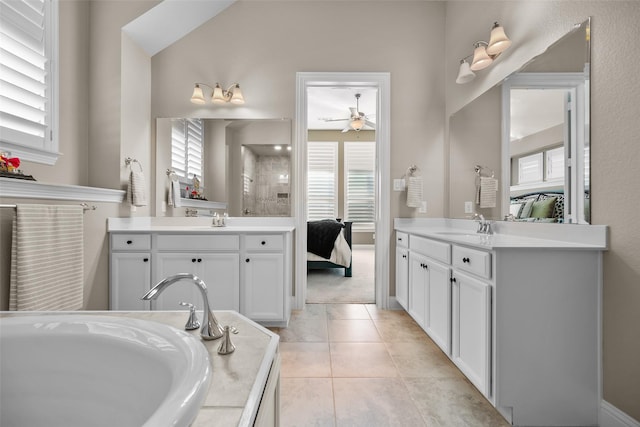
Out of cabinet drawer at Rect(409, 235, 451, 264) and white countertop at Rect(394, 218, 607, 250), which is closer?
white countertop at Rect(394, 218, 607, 250)

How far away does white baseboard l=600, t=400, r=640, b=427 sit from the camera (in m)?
1.32

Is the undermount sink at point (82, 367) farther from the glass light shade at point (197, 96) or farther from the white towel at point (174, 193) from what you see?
the glass light shade at point (197, 96)

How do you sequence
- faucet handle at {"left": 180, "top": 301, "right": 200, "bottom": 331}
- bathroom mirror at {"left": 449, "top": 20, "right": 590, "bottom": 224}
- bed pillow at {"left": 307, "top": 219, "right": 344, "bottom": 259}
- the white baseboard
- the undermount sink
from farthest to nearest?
bed pillow at {"left": 307, "top": 219, "right": 344, "bottom": 259} → bathroom mirror at {"left": 449, "top": 20, "right": 590, "bottom": 224} → the white baseboard → faucet handle at {"left": 180, "top": 301, "right": 200, "bottom": 331} → the undermount sink

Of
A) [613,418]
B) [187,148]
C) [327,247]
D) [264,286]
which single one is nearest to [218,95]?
[187,148]

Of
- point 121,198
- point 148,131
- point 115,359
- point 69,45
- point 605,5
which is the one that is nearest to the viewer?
point 115,359

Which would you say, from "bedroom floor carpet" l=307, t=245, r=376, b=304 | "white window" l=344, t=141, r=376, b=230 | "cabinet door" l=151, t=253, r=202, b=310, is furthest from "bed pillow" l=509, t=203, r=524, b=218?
"white window" l=344, t=141, r=376, b=230

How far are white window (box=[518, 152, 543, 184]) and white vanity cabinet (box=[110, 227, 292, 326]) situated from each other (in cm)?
181

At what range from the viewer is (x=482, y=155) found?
8.05ft

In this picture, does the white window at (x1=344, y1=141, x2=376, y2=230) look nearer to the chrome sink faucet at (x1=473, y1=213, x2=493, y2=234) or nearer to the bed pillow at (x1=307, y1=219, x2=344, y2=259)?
the bed pillow at (x1=307, y1=219, x2=344, y2=259)

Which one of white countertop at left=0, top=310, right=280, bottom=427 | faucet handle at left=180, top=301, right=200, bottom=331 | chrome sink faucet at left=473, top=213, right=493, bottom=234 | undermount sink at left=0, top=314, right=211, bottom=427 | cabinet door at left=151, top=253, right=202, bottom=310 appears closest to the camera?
white countertop at left=0, top=310, right=280, bottom=427

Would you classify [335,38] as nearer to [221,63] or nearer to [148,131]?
[221,63]

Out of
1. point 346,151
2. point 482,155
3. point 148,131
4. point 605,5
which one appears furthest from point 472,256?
point 346,151

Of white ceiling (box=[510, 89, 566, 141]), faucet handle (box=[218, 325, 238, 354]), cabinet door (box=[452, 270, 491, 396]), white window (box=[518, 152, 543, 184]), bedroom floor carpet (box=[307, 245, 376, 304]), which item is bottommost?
bedroom floor carpet (box=[307, 245, 376, 304])

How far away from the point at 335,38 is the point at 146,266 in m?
2.80
